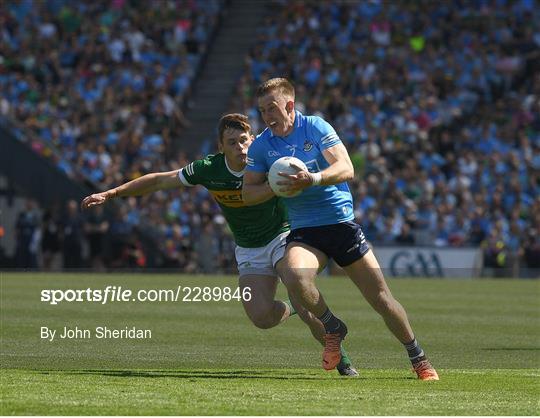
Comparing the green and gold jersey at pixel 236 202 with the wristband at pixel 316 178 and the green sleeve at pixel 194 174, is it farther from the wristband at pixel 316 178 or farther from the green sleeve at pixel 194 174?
the wristband at pixel 316 178

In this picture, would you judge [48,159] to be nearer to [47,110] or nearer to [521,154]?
[47,110]

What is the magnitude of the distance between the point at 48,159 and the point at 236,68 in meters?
7.50

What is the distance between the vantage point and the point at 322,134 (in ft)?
36.3

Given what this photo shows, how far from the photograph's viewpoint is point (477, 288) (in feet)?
89.1

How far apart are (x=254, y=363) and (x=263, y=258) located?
3.98 feet

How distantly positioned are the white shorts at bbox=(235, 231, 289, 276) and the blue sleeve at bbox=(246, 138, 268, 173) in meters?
1.08

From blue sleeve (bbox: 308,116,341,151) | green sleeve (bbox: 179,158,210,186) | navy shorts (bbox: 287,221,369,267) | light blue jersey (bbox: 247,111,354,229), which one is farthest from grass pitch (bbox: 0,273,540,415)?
blue sleeve (bbox: 308,116,341,151)

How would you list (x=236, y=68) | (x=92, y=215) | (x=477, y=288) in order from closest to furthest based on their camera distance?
(x=477, y=288)
(x=92, y=215)
(x=236, y=68)

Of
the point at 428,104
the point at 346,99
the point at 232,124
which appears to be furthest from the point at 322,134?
the point at 346,99

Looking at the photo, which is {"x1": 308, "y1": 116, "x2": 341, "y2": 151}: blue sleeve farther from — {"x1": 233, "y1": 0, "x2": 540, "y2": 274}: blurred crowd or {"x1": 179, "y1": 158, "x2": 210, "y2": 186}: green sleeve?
{"x1": 233, "y1": 0, "x2": 540, "y2": 274}: blurred crowd

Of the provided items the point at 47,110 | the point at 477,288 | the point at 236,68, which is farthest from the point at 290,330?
the point at 236,68

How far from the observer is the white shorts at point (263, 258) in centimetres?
1222

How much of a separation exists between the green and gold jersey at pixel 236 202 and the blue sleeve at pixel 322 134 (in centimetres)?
126

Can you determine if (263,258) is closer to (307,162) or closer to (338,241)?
(338,241)
